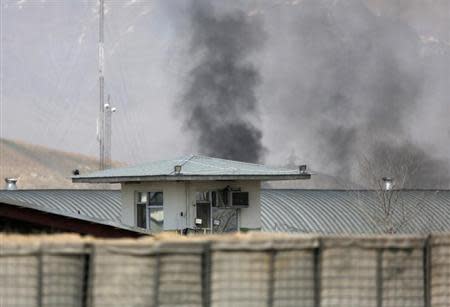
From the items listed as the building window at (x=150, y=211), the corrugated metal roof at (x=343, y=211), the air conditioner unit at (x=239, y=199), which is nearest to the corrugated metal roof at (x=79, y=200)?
the corrugated metal roof at (x=343, y=211)

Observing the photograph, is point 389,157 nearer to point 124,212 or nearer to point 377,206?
point 377,206

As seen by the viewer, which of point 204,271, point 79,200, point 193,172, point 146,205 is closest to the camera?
point 204,271

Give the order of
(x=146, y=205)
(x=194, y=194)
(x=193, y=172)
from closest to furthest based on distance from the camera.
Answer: (x=193, y=172) → (x=194, y=194) → (x=146, y=205)

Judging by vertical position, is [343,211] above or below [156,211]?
above

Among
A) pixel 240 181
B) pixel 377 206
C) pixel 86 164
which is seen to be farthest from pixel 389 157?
pixel 86 164

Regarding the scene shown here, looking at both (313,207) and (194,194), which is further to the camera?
(313,207)

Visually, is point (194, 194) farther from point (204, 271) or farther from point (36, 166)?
point (36, 166)

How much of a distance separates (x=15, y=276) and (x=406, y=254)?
5577mm

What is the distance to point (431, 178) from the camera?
84188 mm

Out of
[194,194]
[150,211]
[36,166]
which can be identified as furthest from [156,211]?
[36,166]

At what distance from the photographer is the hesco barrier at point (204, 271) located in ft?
48.7

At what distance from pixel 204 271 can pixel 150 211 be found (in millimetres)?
23431

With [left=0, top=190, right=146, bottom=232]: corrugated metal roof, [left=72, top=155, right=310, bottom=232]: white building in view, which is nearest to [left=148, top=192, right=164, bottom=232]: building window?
[left=72, top=155, right=310, bottom=232]: white building

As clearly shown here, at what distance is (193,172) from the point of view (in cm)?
3769
